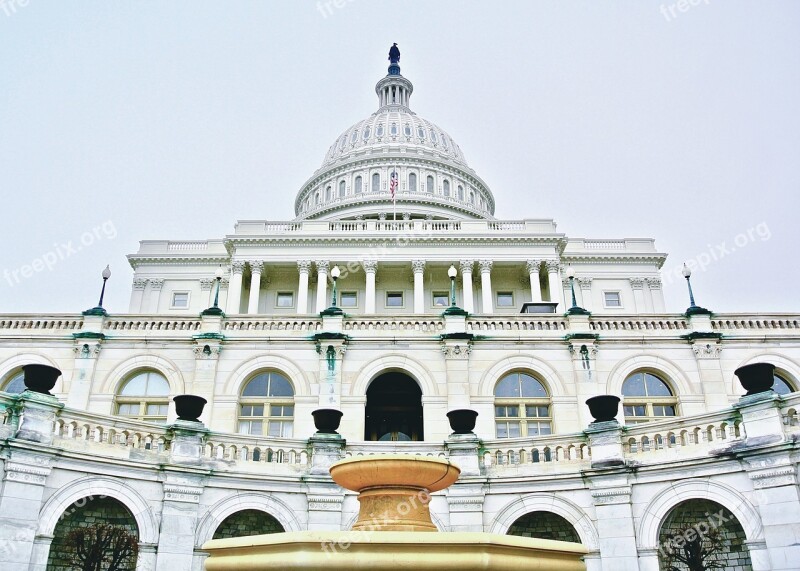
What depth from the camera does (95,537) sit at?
1964cm

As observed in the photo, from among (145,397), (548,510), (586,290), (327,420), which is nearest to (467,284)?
(586,290)

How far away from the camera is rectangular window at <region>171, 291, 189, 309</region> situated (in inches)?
2963

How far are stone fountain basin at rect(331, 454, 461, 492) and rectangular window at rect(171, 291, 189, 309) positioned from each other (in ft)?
213

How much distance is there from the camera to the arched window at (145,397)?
28.7 m

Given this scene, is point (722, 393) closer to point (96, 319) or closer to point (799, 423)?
point (799, 423)

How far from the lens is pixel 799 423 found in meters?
17.6

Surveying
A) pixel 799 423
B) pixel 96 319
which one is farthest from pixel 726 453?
pixel 96 319

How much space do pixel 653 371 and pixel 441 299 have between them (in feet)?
135

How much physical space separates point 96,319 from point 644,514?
890 inches

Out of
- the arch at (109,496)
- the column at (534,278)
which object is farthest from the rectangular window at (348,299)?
the arch at (109,496)

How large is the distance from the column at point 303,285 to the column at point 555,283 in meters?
23.5

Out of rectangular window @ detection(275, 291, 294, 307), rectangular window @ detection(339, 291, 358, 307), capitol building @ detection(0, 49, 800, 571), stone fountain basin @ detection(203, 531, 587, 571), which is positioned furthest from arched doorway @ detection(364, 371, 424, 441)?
rectangular window @ detection(275, 291, 294, 307)

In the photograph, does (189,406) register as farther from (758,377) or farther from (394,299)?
(394,299)

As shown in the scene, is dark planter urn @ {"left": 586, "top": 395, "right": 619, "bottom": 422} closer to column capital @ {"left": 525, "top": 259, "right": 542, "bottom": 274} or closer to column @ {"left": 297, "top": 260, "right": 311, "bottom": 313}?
column @ {"left": 297, "top": 260, "right": 311, "bottom": 313}
